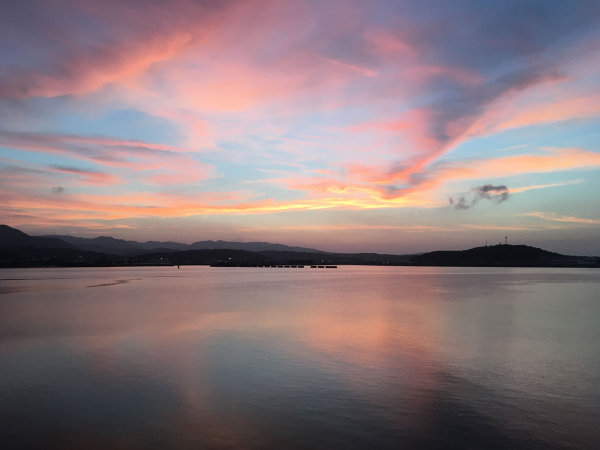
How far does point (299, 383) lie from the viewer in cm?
1548

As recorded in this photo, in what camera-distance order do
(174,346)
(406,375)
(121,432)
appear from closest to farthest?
1. (121,432)
2. (406,375)
3. (174,346)

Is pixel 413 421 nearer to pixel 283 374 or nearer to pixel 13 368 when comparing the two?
pixel 283 374

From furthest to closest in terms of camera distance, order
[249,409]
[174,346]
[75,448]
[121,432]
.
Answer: [174,346] → [249,409] → [121,432] → [75,448]

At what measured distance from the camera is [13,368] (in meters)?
17.4

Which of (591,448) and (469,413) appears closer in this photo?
(591,448)

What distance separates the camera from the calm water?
35.4 feet

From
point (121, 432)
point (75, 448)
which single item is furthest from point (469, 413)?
point (75, 448)

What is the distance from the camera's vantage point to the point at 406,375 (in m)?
16.6

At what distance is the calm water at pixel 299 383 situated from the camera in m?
10.8

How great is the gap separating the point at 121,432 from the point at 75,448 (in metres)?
1.14

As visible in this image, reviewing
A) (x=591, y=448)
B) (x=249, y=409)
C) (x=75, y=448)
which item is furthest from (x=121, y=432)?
(x=591, y=448)

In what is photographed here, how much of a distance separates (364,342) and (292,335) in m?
4.49

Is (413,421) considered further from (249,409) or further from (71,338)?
(71,338)

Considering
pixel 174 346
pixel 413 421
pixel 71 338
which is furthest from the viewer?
pixel 71 338
